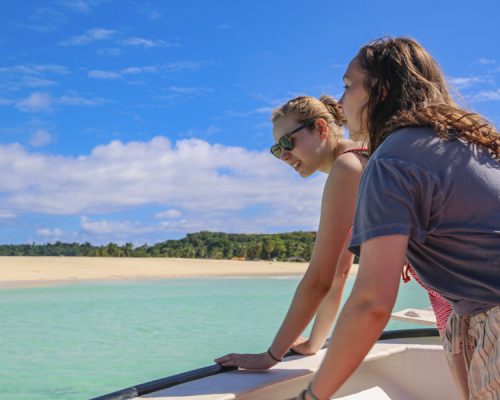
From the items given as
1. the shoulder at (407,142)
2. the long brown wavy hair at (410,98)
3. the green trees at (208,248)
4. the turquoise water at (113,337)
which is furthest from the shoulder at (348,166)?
the green trees at (208,248)

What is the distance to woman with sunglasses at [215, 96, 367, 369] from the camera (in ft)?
5.02

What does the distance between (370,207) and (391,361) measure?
1336mm

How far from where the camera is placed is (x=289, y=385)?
1621 millimetres

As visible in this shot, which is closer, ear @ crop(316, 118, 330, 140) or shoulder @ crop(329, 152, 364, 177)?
shoulder @ crop(329, 152, 364, 177)

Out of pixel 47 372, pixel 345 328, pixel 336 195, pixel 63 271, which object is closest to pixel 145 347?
pixel 47 372

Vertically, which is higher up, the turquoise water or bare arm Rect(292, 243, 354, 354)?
bare arm Rect(292, 243, 354, 354)

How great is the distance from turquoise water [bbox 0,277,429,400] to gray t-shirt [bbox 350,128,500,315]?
5.29 meters

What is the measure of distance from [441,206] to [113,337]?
9134 millimetres

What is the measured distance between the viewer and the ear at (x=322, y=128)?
1812mm

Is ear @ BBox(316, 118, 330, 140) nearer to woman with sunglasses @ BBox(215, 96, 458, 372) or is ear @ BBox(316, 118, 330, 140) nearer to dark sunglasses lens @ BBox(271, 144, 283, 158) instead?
woman with sunglasses @ BBox(215, 96, 458, 372)

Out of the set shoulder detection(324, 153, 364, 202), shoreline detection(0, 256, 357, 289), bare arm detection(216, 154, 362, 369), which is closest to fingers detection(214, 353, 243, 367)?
bare arm detection(216, 154, 362, 369)

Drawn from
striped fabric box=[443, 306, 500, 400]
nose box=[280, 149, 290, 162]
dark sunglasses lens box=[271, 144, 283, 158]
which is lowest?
striped fabric box=[443, 306, 500, 400]

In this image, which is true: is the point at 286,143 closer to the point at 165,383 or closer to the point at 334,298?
the point at 334,298

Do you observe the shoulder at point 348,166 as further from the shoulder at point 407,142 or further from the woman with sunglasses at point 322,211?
the shoulder at point 407,142
